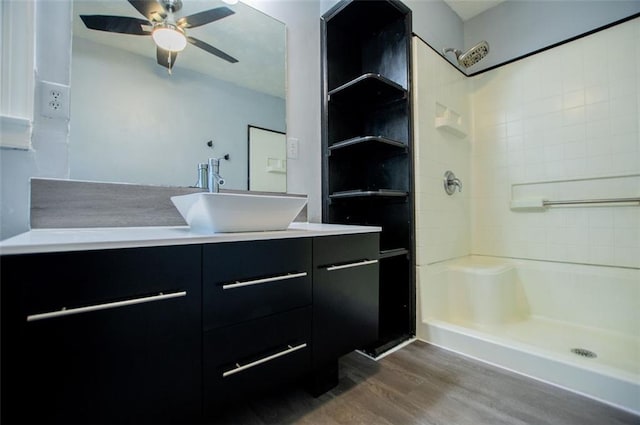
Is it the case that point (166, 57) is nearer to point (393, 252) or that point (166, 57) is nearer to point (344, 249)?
point (344, 249)

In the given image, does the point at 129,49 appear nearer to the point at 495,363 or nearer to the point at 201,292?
the point at 201,292

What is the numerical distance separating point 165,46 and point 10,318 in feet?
3.88

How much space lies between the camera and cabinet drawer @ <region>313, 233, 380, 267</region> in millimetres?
1099

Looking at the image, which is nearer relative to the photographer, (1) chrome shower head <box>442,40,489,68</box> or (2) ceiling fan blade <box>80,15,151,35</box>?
(2) ceiling fan blade <box>80,15,151,35</box>

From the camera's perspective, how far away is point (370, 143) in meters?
1.65

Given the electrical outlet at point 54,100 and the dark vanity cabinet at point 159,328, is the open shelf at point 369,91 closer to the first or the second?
the dark vanity cabinet at point 159,328

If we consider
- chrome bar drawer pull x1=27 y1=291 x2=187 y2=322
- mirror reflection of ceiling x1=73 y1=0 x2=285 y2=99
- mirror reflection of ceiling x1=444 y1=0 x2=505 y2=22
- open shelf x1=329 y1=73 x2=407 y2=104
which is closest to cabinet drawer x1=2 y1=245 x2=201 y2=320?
chrome bar drawer pull x1=27 y1=291 x2=187 y2=322

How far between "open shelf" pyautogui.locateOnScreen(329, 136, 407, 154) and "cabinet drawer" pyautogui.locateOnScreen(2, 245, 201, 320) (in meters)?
1.11

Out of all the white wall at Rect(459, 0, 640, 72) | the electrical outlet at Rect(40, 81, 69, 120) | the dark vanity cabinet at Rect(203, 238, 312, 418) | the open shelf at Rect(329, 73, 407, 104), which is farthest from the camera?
the white wall at Rect(459, 0, 640, 72)

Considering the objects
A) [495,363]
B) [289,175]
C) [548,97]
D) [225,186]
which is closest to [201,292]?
Answer: [225,186]

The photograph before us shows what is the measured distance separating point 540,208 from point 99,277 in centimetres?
264

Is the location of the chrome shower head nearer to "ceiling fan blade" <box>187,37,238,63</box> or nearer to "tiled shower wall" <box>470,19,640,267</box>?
"tiled shower wall" <box>470,19,640,267</box>

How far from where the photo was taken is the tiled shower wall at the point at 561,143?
1.75m

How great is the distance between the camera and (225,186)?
1384 mm
